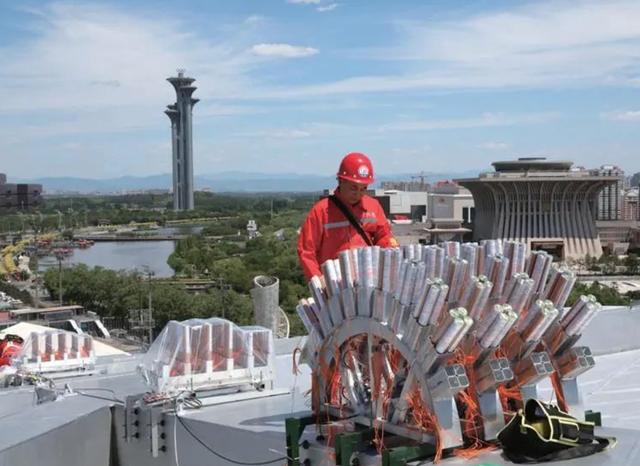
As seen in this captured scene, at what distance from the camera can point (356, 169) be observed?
5.90 metres

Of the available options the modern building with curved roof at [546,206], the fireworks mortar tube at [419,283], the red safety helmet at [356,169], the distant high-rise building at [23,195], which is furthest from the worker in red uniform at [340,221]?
the distant high-rise building at [23,195]

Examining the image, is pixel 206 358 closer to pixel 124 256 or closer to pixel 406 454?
pixel 406 454

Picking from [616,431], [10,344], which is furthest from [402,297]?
[10,344]

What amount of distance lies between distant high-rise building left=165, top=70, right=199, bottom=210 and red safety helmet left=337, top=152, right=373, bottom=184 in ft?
508

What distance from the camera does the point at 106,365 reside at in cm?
1008

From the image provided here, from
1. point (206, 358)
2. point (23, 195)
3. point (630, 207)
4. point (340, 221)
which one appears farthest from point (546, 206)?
point (340, 221)

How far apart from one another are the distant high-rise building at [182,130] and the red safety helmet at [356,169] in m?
155

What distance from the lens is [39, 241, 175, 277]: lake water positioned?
8275 centimetres

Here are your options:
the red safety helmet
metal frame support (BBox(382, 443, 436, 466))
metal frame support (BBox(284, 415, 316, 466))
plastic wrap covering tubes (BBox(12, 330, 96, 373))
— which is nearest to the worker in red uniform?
the red safety helmet

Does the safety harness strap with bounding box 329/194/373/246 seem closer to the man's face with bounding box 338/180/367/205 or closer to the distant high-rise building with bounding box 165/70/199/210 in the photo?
the man's face with bounding box 338/180/367/205

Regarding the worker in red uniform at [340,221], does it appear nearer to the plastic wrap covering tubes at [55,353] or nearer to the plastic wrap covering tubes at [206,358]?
the plastic wrap covering tubes at [206,358]

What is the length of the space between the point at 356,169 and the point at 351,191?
0.54 ft

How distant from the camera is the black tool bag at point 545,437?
4.65 m

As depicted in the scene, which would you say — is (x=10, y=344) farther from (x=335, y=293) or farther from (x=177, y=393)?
(x=335, y=293)
